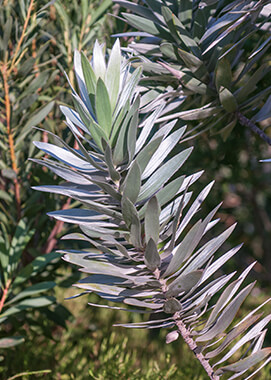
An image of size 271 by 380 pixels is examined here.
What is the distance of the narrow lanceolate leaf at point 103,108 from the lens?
218 mm

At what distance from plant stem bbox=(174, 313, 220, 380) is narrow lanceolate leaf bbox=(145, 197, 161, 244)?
0.16 ft

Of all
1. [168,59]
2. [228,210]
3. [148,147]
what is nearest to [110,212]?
[148,147]

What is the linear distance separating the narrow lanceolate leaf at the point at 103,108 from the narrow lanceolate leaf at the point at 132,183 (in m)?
0.04

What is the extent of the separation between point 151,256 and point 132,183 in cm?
4

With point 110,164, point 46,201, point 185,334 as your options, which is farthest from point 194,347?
point 46,201

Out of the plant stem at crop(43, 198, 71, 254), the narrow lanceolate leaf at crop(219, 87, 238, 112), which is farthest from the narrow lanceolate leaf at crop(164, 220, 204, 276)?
the plant stem at crop(43, 198, 71, 254)

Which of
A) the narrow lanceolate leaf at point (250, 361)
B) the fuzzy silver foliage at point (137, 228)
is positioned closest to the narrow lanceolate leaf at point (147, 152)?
the fuzzy silver foliage at point (137, 228)

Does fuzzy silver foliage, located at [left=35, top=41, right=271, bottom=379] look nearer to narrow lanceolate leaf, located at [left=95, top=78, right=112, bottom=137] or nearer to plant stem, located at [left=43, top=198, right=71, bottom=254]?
narrow lanceolate leaf, located at [left=95, top=78, right=112, bottom=137]

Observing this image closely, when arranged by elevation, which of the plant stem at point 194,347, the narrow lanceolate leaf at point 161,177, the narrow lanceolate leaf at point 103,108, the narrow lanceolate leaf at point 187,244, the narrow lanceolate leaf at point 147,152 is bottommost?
the plant stem at point 194,347

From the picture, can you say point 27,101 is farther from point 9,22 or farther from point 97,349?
point 97,349

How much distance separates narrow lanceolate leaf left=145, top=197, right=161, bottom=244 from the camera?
210 millimetres

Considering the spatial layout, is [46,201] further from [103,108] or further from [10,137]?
[103,108]

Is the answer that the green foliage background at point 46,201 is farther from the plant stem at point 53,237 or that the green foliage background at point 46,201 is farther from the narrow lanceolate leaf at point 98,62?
the narrow lanceolate leaf at point 98,62

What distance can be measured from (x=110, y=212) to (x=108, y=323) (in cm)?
40
